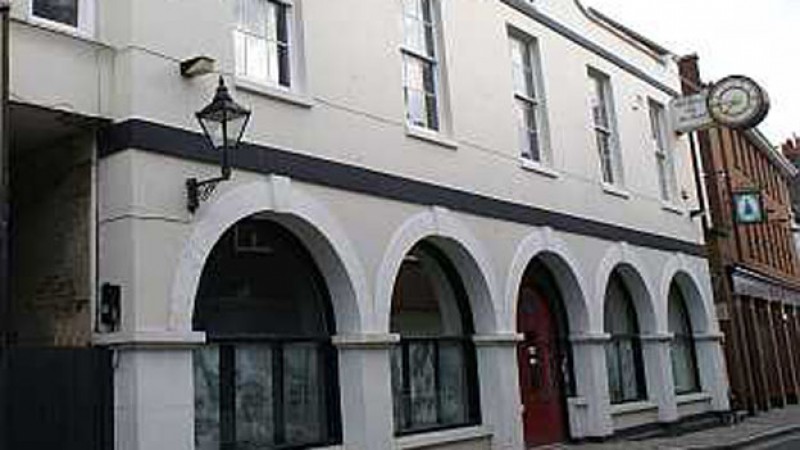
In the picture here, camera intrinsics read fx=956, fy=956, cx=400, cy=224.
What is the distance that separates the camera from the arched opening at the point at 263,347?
29.6 ft

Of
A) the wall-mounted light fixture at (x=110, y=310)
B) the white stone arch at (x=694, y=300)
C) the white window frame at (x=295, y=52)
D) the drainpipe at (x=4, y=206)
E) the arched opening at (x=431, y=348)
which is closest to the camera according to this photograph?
the drainpipe at (x=4, y=206)

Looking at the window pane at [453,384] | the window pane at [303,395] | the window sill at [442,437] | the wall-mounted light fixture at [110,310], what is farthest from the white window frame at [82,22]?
the window pane at [453,384]

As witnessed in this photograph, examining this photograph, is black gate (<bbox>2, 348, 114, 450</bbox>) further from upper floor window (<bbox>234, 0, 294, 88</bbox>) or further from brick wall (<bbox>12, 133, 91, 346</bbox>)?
upper floor window (<bbox>234, 0, 294, 88</bbox>)

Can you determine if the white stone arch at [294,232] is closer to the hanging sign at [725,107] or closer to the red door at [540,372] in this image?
the red door at [540,372]

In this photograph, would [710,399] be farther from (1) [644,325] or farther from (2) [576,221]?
(2) [576,221]

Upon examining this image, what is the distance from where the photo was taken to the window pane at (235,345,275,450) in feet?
30.1

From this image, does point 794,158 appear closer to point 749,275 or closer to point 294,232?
point 749,275

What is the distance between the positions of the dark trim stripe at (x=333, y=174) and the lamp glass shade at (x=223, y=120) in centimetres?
16

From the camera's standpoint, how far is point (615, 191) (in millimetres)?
16438

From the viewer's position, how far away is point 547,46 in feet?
49.9

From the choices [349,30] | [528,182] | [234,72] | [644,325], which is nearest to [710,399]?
[644,325]

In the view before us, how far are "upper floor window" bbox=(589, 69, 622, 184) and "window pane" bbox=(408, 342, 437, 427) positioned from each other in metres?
6.24

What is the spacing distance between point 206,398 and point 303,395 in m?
1.36

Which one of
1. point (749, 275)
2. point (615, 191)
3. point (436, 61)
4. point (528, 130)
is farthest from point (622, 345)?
point (749, 275)
